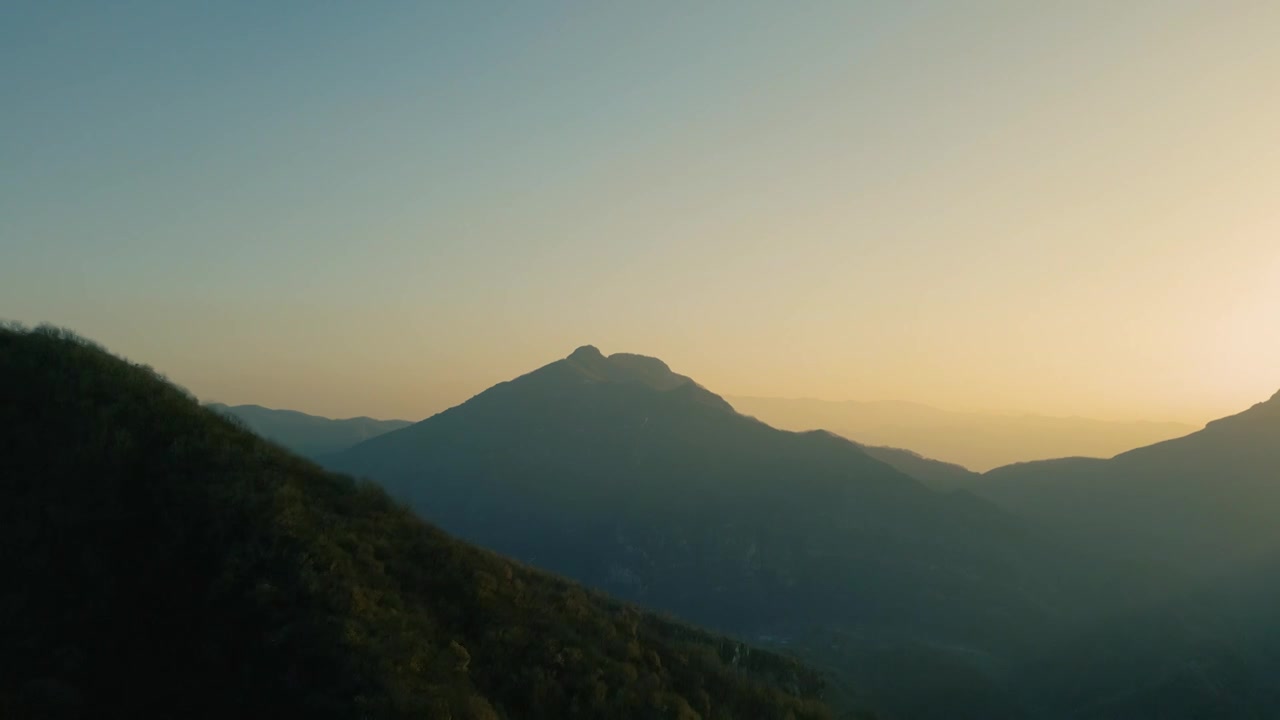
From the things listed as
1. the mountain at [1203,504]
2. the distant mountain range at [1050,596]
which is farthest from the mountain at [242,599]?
the mountain at [1203,504]

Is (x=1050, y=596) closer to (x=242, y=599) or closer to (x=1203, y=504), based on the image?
(x=1203, y=504)

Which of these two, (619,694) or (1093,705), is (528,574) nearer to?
(619,694)

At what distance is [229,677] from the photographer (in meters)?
15.7

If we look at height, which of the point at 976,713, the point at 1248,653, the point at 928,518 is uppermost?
the point at 928,518

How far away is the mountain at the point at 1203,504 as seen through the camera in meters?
153

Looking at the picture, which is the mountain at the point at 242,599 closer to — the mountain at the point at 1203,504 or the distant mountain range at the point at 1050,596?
the distant mountain range at the point at 1050,596

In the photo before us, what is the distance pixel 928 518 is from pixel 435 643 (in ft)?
654

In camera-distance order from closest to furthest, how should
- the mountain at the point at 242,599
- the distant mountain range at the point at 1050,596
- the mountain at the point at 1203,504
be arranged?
the mountain at the point at 242,599, the distant mountain range at the point at 1050,596, the mountain at the point at 1203,504

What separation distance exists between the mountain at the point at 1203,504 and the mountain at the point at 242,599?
167163 mm

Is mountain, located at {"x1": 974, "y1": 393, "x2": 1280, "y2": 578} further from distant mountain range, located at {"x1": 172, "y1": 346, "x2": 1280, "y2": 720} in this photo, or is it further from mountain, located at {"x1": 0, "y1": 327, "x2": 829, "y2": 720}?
mountain, located at {"x1": 0, "y1": 327, "x2": 829, "y2": 720}

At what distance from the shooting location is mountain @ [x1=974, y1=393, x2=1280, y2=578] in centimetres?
15275

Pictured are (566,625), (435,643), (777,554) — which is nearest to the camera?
(435,643)

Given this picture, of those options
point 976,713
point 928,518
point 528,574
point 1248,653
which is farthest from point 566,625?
point 928,518

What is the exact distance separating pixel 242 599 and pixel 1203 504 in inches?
8060
